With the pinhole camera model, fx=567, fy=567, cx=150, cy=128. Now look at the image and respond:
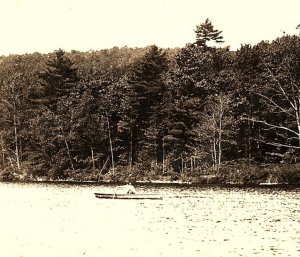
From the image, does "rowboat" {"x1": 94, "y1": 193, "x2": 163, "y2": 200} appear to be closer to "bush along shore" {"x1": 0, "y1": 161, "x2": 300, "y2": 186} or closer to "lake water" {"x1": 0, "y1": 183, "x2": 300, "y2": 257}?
"lake water" {"x1": 0, "y1": 183, "x2": 300, "y2": 257}

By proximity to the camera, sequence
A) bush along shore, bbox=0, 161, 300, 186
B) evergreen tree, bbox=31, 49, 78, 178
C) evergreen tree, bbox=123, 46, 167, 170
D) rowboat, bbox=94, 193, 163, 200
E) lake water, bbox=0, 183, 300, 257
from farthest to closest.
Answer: evergreen tree, bbox=31, 49, 78, 178 < evergreen tree, bbox=123, 46, 167, 170 < bush along shore, bbox=0, 161, 300, 186 < rowboat, bbox=94, 193, 163, 200 < lake water, bbox=0, 183, 300, 257

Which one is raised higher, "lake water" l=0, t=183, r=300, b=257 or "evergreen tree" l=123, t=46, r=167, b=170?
"evergreen tree" l=123, t=46, r=167, b=170

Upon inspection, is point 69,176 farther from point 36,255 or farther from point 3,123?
point 36,255

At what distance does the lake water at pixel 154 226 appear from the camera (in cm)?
2492

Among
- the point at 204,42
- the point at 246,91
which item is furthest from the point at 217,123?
the point at 204,42

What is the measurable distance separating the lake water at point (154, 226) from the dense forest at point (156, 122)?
899 inches

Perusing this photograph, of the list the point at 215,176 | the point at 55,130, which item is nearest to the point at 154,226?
the point at 215,176

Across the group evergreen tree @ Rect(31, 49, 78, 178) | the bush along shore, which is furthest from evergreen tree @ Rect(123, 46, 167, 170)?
evergreen tree @ Rect(31, 49, 78, 178)

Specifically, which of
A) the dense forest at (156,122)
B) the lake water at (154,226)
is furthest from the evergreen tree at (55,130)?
the lake water at (154,226)

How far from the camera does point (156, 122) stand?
88125mm

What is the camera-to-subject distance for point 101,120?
288 feet

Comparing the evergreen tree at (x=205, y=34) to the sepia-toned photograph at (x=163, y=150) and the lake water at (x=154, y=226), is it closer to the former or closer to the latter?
the sepia-toned photograph at (x=163, y=150)

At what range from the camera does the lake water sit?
24922mm

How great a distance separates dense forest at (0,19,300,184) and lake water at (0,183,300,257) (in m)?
22.8
